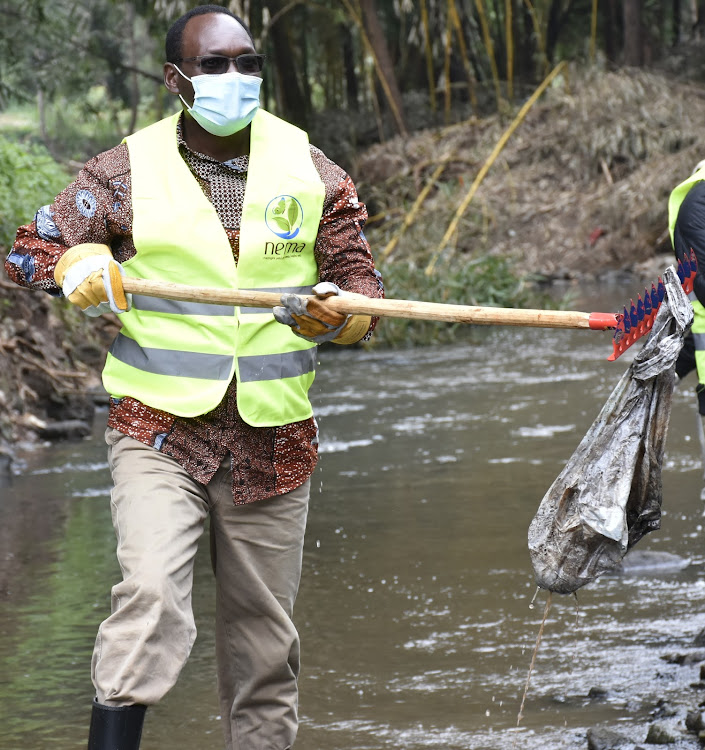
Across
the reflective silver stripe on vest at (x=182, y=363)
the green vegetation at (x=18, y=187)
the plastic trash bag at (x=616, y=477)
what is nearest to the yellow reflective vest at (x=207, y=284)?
the reflective silver stripe on vest at (x=182, y=363)

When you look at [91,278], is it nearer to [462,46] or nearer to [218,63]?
[218,63]

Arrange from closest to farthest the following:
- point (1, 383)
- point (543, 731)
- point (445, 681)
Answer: point (543, 731) < point (445, 681) < point (1, 383)

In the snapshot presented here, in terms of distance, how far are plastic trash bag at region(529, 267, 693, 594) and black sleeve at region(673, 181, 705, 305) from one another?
121 centimetres

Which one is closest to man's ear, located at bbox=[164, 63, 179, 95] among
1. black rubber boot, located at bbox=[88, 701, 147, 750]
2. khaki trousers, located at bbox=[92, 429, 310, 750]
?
khaki trousers, located at bbox=[92, 429, 310, 750]

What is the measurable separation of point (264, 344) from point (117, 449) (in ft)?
1.43

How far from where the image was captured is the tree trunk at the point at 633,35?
833 inches

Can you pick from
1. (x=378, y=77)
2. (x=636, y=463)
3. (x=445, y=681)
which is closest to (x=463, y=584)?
(x=445, y=681)

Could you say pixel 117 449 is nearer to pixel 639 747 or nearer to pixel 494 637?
pixel 639 747

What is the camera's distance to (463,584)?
216 inches

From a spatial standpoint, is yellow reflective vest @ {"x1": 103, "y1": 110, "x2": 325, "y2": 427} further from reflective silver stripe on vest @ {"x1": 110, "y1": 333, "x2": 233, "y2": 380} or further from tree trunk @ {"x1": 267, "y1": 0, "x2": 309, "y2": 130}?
tree trunk @ {"x1": 267, "y1": 0, "x2": 309, "y2": 130}

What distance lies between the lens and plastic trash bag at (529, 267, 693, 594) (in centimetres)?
332

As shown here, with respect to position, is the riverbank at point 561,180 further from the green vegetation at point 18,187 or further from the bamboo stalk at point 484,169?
the green vegetation at point 18,187

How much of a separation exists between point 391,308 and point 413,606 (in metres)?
2.44

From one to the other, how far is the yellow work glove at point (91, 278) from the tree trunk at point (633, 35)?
764 inches
